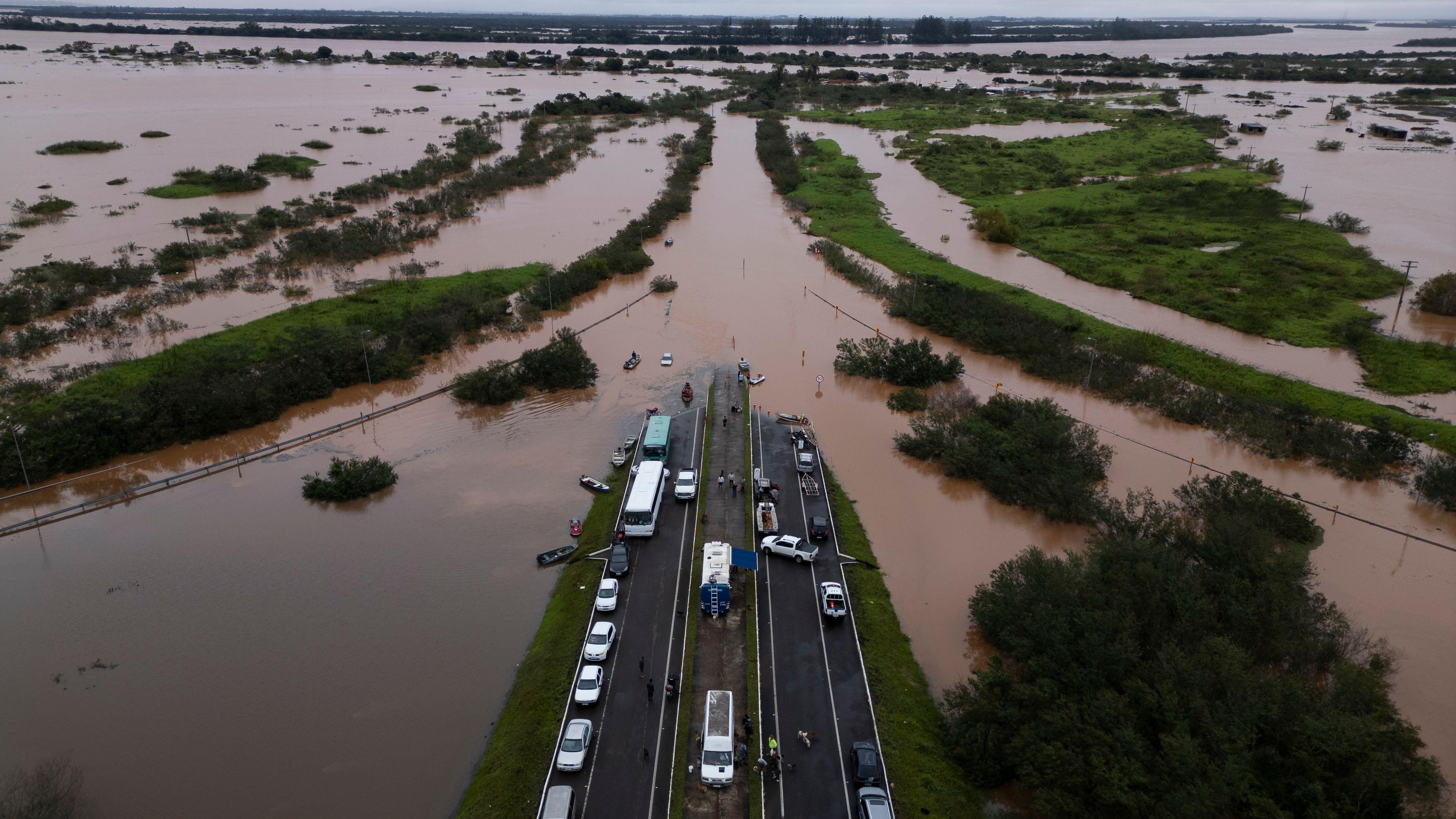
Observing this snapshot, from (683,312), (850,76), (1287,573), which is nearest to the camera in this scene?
(1287,573)

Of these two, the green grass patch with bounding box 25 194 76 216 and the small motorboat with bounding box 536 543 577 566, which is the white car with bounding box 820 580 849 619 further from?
the green grass patch with bounding box 25 194 76 216

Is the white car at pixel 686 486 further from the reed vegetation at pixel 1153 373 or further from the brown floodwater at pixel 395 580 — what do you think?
the reed vegetation at pixel 1153 373

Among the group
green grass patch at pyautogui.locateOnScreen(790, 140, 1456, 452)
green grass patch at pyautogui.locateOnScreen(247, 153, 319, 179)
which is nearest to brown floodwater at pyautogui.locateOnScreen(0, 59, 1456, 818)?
green grass patch at pyautogui.locateOnScreen(790, 140, 1456, 452)

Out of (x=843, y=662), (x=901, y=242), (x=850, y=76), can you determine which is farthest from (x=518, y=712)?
(x=850, y=76)

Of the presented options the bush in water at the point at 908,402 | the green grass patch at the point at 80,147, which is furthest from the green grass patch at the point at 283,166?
the bush in water at the point at 908,402

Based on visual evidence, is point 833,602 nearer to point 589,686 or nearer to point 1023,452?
point 589,686

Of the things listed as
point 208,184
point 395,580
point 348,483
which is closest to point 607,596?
point 395,580

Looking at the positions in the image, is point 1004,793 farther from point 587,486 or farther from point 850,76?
point 850,76
